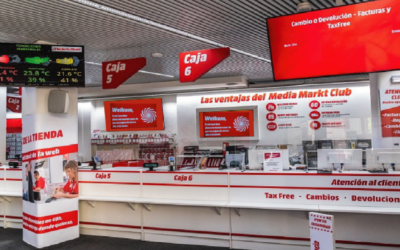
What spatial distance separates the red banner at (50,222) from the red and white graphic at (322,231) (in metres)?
4.37

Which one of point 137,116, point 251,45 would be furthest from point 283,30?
point 137,116

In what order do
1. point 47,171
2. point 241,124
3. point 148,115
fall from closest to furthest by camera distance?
point 47,171
point 241,124
point 148,115

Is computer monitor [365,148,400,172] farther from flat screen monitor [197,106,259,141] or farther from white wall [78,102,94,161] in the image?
white wall [78,102,94,161]

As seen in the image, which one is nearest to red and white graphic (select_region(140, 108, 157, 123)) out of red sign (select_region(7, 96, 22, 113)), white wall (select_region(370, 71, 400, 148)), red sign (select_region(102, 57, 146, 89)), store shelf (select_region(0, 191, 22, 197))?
red sign (select_region(7, 96, 22, 113))

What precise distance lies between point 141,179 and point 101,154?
5895 mm

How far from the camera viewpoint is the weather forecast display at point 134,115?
11094mm

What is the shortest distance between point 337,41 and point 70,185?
4738mm

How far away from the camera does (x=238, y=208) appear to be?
5.21m

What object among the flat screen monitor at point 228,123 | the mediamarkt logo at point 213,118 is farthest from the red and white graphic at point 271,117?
the mediamarkt logo at point 213,118

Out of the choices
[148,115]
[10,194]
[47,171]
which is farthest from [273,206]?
[148,115]

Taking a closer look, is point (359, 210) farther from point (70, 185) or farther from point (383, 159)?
point (70, 185)

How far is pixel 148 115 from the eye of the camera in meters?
11.2

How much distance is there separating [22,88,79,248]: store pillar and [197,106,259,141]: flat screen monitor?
208 inches

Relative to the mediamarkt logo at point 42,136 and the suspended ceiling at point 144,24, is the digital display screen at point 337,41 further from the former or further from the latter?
the mediamarkt logo at point 42,136
